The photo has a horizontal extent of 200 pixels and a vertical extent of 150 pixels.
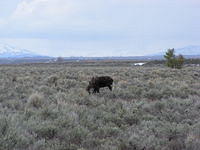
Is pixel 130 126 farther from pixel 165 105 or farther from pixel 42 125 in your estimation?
pixel 165 105

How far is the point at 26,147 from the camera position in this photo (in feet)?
19.6

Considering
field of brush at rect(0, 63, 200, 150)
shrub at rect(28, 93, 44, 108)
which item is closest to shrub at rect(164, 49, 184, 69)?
field of brush at rect(0, 63, 200, 150)

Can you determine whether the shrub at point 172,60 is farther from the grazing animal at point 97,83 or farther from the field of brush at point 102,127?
the field of brush at point 102,127

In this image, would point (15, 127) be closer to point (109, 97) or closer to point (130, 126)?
point (130, 126)

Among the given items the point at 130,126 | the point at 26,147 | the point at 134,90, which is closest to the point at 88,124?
the point at 130,126

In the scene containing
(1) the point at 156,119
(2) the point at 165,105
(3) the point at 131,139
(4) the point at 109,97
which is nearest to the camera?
(3) the point at 131,139

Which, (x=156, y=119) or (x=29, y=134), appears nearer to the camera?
(x=29, y=134)

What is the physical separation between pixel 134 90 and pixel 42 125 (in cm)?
801

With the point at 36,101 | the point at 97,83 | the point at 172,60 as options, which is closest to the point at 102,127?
the point at 36,101

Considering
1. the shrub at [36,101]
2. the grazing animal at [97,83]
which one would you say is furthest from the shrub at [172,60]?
the shrub at [36,101]

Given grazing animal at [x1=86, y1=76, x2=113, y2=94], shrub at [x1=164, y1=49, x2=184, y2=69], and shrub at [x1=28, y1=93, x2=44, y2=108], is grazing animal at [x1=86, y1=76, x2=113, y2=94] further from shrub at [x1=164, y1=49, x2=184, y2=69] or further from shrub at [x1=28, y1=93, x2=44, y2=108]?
shrub at [x1=164, y1=49, x2=184, y2=69]

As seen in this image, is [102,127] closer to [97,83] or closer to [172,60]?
[97,83]

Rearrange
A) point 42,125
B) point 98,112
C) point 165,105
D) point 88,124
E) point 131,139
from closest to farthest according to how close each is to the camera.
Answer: point 131,139 < point 42,125 < point 88,124 < point 98,112 < point 165,105

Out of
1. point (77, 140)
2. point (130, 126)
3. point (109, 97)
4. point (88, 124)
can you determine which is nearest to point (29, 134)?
point (77, 140)
